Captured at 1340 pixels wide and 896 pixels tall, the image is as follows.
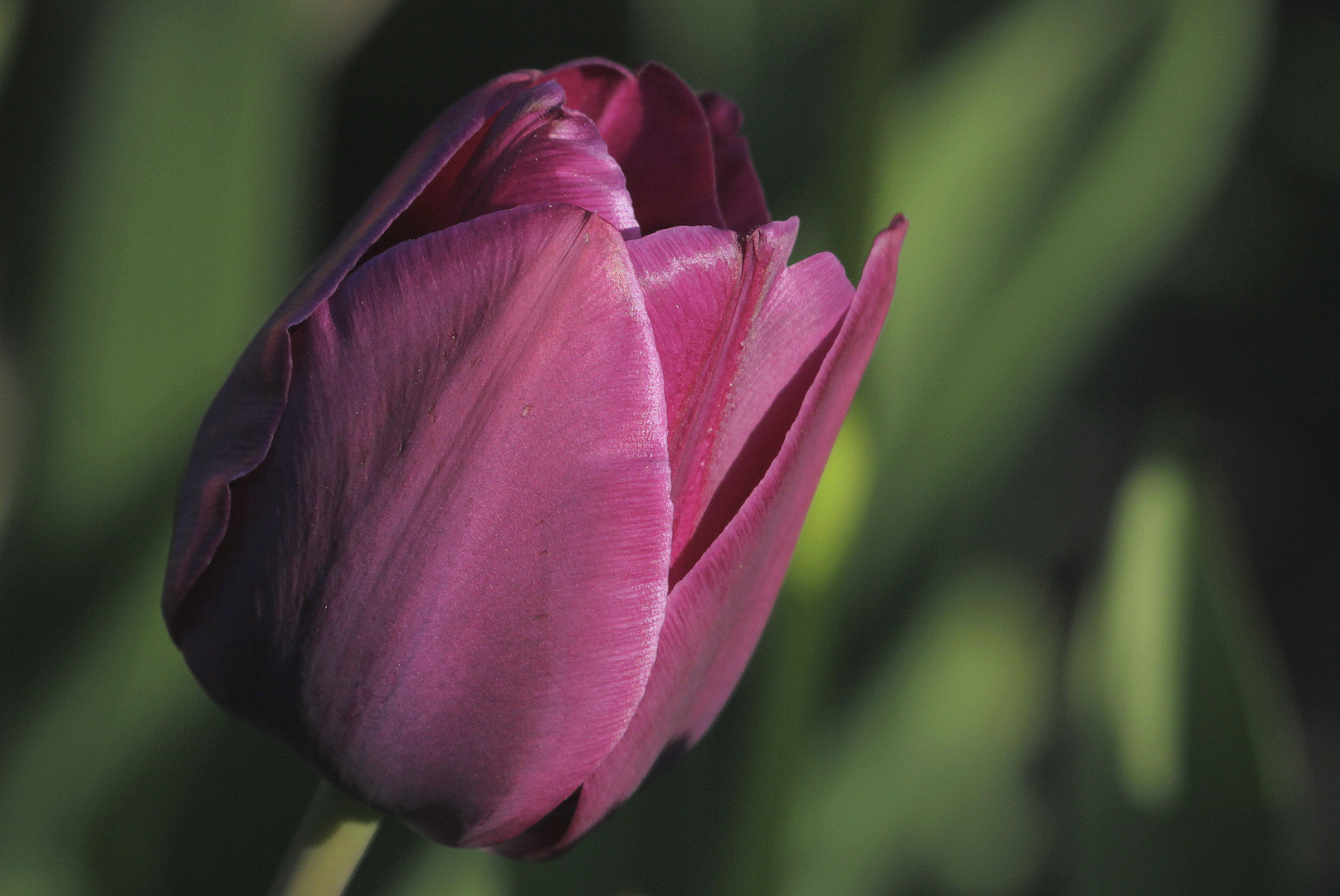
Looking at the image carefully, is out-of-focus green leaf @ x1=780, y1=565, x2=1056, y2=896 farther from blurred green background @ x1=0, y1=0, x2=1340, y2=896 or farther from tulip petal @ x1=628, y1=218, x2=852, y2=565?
tulip petal @ x1=628, y1=218, x2=852, y2=565

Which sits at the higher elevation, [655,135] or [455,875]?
[655,135]

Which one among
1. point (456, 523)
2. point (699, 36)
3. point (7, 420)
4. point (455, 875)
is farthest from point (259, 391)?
point (7, 420)

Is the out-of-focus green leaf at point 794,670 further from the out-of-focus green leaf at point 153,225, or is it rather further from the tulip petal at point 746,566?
the out-of-focus green leaf at point 153,225

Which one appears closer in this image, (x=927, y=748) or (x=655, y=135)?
(x=655, y=135)

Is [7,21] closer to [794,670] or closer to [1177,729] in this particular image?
[794,670]

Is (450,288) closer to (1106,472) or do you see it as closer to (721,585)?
(721,585)

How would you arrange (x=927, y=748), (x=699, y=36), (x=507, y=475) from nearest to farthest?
(x=507, y=475), (x=927, y=748), (x=699, y=36)

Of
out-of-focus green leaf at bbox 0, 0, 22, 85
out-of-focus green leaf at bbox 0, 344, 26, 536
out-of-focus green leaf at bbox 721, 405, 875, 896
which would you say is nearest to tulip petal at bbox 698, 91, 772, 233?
out-of-focus green leaf at bbox 721, 405, 875, 896
